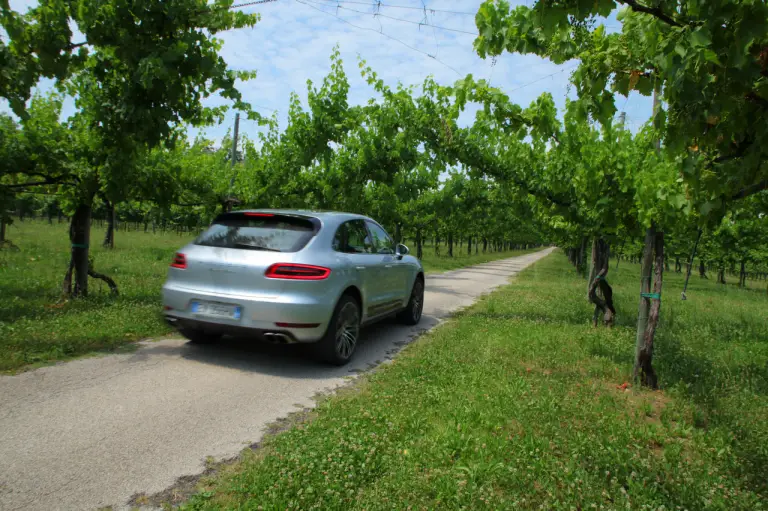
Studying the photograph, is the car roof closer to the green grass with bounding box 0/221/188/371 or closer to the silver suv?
the silver suv

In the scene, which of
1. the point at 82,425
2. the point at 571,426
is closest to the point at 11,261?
the point at 82,425

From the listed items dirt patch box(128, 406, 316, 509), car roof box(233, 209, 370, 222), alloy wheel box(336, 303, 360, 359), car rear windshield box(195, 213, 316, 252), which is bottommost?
dirt patch box(128, 406, 316, 509)

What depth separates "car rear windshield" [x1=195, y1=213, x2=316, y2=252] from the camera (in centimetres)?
513

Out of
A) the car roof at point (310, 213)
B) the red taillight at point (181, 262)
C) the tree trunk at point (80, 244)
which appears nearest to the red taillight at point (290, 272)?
the car roof at point (310, 213)

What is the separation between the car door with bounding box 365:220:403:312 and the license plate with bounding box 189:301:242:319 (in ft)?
7.58

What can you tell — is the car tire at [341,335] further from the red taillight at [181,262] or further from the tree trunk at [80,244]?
the tree trunk at [80,244]

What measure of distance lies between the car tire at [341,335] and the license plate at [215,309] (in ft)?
3.10

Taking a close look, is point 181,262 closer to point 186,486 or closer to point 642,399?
point 186,486

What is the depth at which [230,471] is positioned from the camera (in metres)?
2.92

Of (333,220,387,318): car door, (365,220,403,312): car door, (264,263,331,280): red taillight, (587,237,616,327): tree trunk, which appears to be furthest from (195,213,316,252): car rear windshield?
(587,237,616,327): tree trunk

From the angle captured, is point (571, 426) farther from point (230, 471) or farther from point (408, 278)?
point (408, 278)

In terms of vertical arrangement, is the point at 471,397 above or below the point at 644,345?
below

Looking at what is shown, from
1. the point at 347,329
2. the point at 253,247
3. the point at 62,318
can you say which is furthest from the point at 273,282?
the point at 62,318

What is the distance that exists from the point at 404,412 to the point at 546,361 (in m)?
2.70
